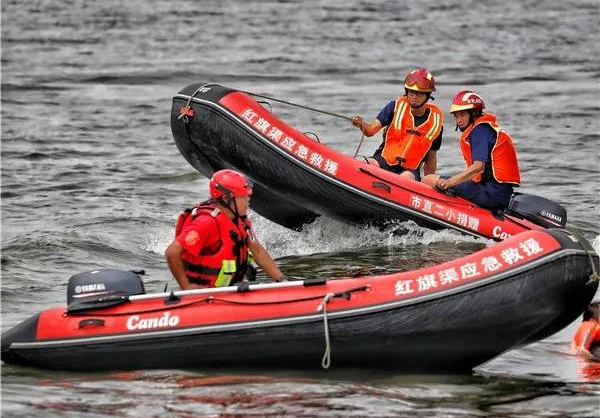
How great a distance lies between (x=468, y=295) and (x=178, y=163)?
9227 mm

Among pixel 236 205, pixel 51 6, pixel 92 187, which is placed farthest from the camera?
pixel 51 6

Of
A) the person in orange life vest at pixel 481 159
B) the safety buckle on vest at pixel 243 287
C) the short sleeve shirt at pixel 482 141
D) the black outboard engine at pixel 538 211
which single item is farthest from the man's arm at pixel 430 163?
the safety buckle on vest at pixel 243 287

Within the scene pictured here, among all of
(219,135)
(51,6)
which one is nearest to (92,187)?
(219,135)

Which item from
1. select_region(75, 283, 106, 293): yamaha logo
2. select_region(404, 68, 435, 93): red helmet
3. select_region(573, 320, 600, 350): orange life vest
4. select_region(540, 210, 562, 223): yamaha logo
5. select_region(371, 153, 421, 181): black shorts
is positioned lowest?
select_region(573, 320, 600, 350): orange life vest

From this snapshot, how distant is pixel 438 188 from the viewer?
1072cm

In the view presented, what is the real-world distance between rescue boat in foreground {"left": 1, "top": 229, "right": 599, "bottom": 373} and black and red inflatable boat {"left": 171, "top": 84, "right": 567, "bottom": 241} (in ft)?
10.1

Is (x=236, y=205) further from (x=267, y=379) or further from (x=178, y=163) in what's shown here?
(x=178, y=163)

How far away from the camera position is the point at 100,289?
25.0 feet

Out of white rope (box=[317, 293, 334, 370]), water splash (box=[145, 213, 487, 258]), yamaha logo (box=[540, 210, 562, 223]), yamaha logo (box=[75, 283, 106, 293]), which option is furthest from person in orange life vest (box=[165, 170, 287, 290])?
yamaha logo (box=[540, 210, 562, 223])

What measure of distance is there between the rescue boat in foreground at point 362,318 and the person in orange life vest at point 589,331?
585 millimetres

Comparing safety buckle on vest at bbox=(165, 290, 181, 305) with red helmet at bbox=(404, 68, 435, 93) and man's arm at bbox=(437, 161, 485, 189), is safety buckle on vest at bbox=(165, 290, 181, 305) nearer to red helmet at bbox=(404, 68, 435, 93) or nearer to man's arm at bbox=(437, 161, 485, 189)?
man's arm at bbox=(437, 161, 485, 189)

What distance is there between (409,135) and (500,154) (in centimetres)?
96

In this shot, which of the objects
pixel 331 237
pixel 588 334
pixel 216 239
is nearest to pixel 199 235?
pixel 216 239

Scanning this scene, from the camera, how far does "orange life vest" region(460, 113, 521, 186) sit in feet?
33.2
